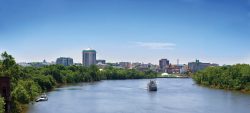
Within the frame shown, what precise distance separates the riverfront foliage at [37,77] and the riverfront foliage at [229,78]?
4092cm

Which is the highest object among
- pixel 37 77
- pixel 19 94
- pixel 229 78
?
pixel 37 77

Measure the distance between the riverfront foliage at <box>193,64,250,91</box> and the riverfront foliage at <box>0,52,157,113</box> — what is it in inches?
1611

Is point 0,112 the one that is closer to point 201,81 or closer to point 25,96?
point 25,96

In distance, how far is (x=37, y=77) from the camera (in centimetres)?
8619

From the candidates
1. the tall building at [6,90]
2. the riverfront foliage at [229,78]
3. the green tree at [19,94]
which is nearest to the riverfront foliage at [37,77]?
the green tree at [19,94]

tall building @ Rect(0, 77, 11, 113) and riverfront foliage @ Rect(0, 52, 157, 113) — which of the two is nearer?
tall building @ Rect(0, 77, 11, 113)

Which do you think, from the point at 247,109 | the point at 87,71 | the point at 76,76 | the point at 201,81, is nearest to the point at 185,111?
the point at 247,109

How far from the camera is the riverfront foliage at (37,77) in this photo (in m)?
49.9

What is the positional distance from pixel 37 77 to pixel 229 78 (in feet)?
153

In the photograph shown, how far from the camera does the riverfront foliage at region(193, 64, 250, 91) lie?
99.6m

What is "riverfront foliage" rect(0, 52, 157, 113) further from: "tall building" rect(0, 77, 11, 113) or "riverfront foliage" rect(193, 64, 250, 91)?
"riverfront foliage" rect(193, 64, 250, 91)

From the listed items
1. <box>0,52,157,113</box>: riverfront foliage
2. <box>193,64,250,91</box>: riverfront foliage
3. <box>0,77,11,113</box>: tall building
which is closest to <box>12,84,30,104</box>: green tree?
<box>0,52,157,113</box>: riverfront foliage

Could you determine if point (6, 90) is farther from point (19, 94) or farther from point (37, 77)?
point (37, 77)

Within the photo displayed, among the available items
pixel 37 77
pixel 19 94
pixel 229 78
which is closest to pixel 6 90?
pixel 19 94
